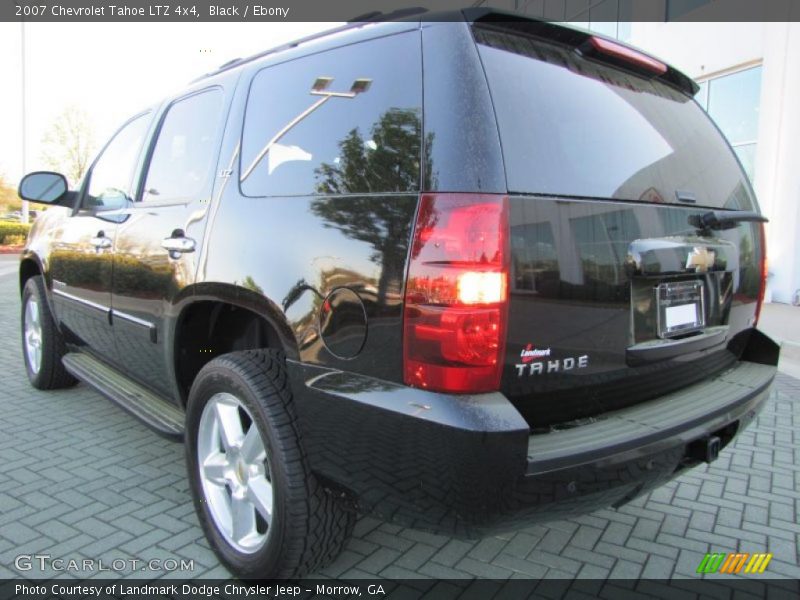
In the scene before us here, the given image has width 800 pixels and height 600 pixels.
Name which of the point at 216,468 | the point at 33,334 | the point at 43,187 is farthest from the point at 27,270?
the point at 216,468

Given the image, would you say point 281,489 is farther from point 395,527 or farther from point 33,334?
point 33,334

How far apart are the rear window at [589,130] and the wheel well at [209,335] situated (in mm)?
1309

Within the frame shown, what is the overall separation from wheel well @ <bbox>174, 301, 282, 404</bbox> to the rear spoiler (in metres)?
1.44

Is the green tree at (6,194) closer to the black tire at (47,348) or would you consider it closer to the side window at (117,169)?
the black tire at (47,348)

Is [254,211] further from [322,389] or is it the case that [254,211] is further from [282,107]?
[322,389]

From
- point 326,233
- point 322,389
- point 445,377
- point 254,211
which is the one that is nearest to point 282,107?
point 254,211

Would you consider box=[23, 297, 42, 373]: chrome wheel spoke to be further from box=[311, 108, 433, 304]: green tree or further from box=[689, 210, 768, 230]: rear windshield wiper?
box=[689, 210, 768, 230]: rear windshield wiper

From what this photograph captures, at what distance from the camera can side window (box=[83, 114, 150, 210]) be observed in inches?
138

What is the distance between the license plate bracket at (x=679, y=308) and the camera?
2.18 metres

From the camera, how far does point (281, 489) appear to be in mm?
2051

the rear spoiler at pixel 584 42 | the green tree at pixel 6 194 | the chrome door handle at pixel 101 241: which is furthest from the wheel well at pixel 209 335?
the green tree at pixel 6 194

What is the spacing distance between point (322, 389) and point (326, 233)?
0.50 meters

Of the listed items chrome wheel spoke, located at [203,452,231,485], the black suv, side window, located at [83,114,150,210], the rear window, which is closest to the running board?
the black suv

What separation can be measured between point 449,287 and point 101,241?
8.49 ft
